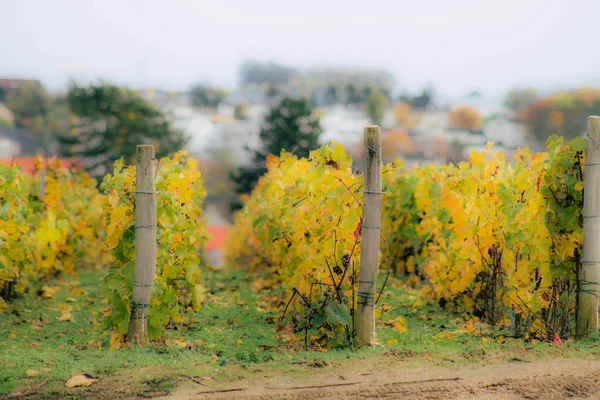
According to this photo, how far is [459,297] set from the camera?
8.00 meters

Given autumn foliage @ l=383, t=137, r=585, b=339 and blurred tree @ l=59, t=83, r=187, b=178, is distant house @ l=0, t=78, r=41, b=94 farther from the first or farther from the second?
autumn foliage @ l=383, t=137, r=585, b=339

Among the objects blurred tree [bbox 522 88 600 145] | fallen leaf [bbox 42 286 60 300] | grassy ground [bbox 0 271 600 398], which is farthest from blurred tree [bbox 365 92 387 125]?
grassy ground [bbox 0 271 600 398]

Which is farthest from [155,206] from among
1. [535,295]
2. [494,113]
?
[494,113]

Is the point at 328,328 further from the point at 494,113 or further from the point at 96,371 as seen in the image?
the point at 494,113

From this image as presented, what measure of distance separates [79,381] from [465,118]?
78477mm

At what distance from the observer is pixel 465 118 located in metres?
80.1

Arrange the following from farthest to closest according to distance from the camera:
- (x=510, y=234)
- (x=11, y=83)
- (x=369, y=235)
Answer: (x=11, y=83)
(x=510, y=234)
(x=369, y=235)

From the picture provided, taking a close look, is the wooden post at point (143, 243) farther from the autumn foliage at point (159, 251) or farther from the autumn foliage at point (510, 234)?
the autumn foliage at point (510, 234)

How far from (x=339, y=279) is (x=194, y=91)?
8711 cm

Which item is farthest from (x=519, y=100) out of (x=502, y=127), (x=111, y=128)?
(x=111, y=128)

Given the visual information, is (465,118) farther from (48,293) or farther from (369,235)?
(369,235)

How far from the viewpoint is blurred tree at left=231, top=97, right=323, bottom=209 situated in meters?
35.8

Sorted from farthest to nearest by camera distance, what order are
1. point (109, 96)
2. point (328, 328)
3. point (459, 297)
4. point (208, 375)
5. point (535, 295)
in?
point (109, 96) < point (459, 297) < point (535, 295) < point (328, 328) < point (208, 375)

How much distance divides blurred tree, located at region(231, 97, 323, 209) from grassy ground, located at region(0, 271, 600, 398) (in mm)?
26659
